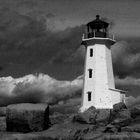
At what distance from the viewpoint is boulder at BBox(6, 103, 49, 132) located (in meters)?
23.9

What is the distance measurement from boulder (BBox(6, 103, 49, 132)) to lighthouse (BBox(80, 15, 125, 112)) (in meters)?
21.2

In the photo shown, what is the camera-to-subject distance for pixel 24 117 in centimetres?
2392

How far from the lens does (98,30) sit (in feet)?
160

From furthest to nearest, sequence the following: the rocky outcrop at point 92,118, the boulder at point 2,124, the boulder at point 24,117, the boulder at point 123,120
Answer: the rocky outcrop at point 92,118 < the boulder at point 2,124 < the boulder at point 123,120 < the boulder at point 24,117

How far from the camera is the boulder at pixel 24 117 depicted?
2391 centimetres

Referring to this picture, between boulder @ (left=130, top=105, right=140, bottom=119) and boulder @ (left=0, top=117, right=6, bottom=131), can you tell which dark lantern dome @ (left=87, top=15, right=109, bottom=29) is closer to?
boulder @ (left=0, top=117, right=6, bottom=131)

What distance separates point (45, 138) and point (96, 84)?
24.6 metres

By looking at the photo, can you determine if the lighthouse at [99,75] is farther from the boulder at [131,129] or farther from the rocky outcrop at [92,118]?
the boulder at [131,129]

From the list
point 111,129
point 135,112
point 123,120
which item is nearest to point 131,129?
→ point 111,129

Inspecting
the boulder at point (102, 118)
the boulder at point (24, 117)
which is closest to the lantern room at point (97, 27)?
the boulder at point (102, 118)

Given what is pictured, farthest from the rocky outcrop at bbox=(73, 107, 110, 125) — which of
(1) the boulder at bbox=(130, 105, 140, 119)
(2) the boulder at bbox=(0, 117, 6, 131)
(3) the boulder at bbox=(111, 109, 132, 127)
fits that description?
(2) the boulder at bbox=(0, 117, 6, 131)

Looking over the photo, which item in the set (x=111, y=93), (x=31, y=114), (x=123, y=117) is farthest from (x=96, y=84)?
(x=31, y=114)

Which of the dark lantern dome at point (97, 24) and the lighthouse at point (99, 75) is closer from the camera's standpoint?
the lighthouse at point (99, 75)

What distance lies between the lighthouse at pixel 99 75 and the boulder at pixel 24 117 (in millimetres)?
21248
